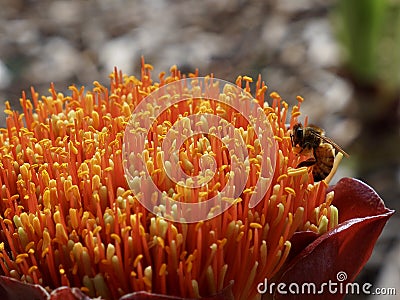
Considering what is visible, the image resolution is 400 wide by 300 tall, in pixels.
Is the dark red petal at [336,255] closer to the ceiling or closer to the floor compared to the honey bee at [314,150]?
closer to the floor

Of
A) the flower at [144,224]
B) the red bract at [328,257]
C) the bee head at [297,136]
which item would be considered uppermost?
the bee head at [297,136]

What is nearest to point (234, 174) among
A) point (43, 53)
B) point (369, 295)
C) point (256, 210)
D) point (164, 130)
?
point (256, 210)

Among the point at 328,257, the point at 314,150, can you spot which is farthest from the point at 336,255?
the point at 314,150

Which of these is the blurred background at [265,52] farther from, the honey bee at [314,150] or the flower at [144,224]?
the flower at [144,224]

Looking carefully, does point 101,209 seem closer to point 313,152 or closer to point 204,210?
point 204,210

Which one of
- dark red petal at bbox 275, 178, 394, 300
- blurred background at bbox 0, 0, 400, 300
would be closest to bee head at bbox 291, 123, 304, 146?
dark red petal at bbox 275, 178, 394, 300

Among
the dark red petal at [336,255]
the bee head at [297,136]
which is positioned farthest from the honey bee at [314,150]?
the dark red petal at [336,255]

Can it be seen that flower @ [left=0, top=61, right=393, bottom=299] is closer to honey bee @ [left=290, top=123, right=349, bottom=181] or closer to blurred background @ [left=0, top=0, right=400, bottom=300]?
honey bee @ [left=290, top=123, right=349, bottom=181]
